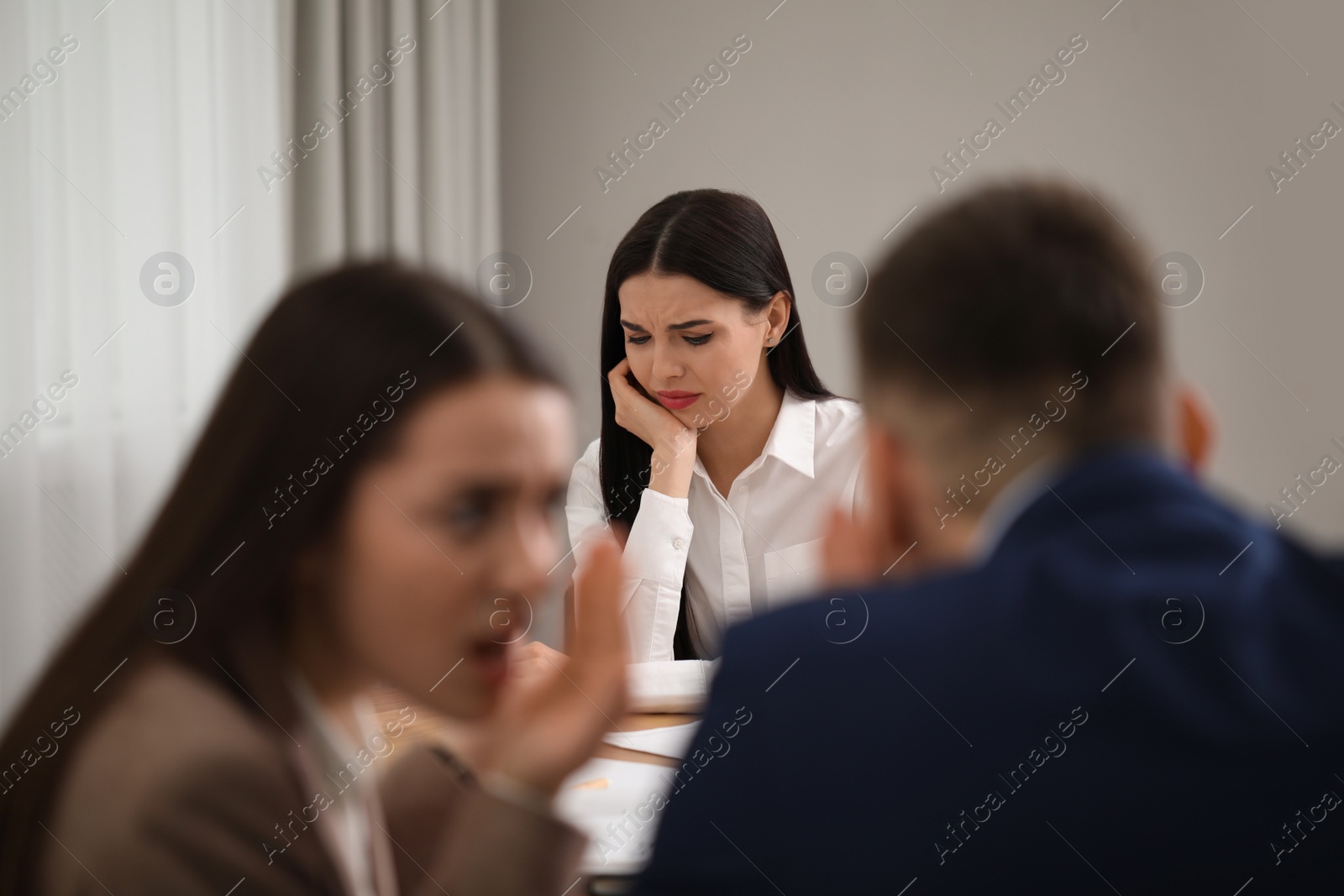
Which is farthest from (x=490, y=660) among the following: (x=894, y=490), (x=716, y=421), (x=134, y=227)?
(x=134, y=227)

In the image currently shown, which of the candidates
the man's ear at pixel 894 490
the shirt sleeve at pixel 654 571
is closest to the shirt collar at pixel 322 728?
the man's ear at pixel 894 490

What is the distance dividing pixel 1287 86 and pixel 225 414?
331 cm

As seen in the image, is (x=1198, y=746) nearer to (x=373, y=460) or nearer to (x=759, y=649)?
(x=759, y=649)

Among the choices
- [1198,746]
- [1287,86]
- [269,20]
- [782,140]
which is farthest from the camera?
[782,140]

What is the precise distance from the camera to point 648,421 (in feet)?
7.26

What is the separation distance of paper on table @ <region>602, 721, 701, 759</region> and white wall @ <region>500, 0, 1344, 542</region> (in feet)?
6.06

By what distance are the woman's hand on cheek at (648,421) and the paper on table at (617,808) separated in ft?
3.28

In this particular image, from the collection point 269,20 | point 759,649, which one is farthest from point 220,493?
point 269,20

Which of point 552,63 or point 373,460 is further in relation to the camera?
point 552,63

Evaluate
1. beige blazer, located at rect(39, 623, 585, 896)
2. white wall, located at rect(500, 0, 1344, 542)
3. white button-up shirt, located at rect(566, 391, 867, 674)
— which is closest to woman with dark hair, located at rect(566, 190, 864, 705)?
white button-up shirt, located at rect(566, 391, 867, 674)

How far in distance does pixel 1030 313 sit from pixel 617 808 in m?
0.68

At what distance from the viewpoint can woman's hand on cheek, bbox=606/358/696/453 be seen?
2176mm

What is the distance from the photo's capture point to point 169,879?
60 centimetres

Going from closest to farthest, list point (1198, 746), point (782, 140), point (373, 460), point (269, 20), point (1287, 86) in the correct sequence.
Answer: point (1198, 746), point (373, 460), point (269, 20), point (1287, 86), point (782, 140)
